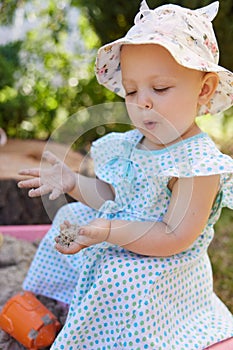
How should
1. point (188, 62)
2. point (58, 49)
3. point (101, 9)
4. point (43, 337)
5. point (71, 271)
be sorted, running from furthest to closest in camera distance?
1. point (58, 49)
2. point (101, 9)
3. point (71, 271)
4. point (43, 337)
5. point (188, 62)

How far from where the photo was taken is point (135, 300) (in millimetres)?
1262

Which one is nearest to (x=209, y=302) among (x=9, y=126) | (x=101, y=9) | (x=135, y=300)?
(x=135, y=300)

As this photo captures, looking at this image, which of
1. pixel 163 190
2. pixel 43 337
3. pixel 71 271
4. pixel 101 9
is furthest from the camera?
pixel 101 9

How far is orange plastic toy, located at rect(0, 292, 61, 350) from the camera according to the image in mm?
1449

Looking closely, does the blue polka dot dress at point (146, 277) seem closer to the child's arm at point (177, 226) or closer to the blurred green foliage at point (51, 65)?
the child's arm at point (177, 226)

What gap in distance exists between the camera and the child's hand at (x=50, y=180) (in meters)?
1.35

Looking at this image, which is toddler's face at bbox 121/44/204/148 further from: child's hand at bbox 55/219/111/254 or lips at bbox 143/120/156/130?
child's hand at bbox 55/219/111/254

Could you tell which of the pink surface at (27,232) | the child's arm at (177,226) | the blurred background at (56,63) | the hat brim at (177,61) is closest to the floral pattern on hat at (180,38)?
the hat brim at (177,61)

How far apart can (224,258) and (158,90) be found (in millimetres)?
1097

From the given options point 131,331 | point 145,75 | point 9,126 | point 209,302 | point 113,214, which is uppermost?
point 145,75

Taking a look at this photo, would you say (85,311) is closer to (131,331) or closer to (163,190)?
(131,331)

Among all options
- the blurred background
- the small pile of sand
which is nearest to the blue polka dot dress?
the small pile of sand

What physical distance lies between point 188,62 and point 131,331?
54 cm

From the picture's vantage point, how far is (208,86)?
134 centimetres
